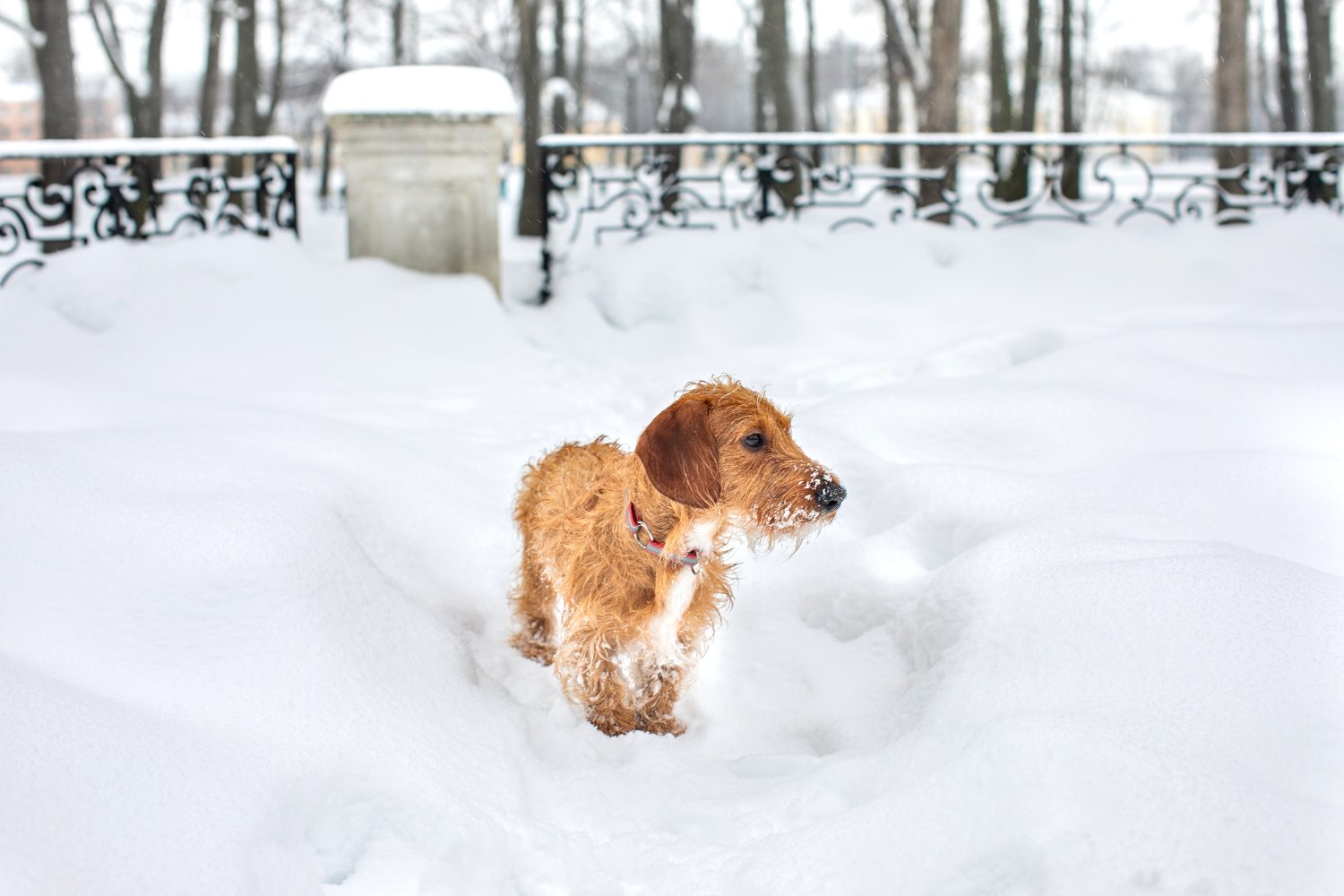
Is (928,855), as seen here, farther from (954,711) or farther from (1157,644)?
(1157,644)

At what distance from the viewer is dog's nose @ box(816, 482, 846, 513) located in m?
2.52

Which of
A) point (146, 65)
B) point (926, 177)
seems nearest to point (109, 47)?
point (146, 65)

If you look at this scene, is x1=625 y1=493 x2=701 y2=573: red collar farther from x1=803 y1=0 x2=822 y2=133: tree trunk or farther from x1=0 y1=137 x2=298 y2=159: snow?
x1=803 y1=0 x2=822 y2=133: tree trunk

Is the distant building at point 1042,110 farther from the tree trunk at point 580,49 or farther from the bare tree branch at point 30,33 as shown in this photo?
the bare tree branch at point 30,33

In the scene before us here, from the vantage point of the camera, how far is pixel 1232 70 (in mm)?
11516

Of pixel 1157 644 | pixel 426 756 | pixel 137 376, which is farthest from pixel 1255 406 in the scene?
pixel 137 376

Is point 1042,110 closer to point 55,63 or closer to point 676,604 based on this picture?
point 55,63

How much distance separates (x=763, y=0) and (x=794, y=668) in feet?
47.4

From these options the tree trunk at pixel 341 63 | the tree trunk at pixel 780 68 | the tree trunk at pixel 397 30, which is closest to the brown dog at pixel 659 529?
the tree trunk at pixel 780 68

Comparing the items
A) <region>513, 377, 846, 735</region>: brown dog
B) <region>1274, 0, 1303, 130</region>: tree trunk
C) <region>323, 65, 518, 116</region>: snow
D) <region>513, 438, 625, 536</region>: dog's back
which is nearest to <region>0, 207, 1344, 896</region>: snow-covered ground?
<region>513, 377, 846, 735</region>: brown dog

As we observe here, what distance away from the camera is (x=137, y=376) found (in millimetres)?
5879

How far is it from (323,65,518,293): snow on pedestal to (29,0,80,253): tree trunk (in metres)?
6.05

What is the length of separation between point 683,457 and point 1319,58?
18.2 m

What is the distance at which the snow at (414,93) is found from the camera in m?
7.61
